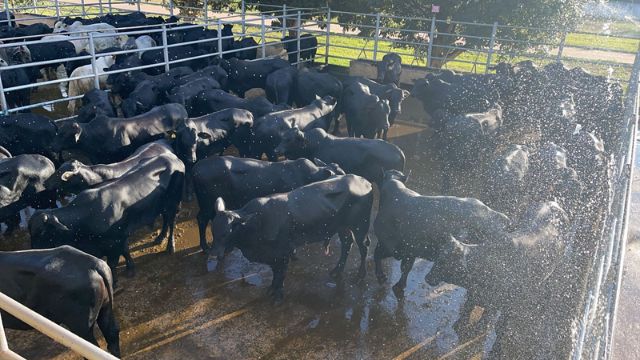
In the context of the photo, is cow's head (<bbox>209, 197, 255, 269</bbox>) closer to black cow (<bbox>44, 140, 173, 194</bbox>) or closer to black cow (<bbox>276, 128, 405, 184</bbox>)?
black cow (<bbox>44, 140, 173, 194</bbox>)

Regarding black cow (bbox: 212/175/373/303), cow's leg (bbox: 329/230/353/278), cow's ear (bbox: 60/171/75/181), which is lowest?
cow's leg (bbox: 329/230/353/278)

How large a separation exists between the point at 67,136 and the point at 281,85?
4742 millimetres

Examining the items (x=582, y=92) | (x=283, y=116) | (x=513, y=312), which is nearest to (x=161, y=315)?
(x=513, y=312)

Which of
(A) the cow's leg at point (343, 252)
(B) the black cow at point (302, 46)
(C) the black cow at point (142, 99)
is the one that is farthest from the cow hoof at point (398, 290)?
(B) the black cow at point (302, 46)

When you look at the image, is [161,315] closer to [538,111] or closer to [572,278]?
[572,278]

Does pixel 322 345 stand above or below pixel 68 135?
below

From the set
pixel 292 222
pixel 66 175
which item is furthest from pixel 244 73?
pixel 292 222

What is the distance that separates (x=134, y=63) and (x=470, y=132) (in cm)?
724

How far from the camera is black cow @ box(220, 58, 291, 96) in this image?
1156 centimetres

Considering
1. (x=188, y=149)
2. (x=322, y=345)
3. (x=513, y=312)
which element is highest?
(x=188, y=149)

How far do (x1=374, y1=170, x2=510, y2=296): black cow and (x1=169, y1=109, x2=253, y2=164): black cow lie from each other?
2.96 metres

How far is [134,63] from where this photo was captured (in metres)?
11.3

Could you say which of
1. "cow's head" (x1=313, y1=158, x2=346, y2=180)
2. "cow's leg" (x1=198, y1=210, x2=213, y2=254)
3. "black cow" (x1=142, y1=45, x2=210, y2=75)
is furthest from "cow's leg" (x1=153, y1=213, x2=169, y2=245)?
"black cow" (x1=142, y1=45, x2=210, y2=75)

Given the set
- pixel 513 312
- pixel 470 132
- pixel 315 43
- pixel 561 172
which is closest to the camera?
pixel 513 312
